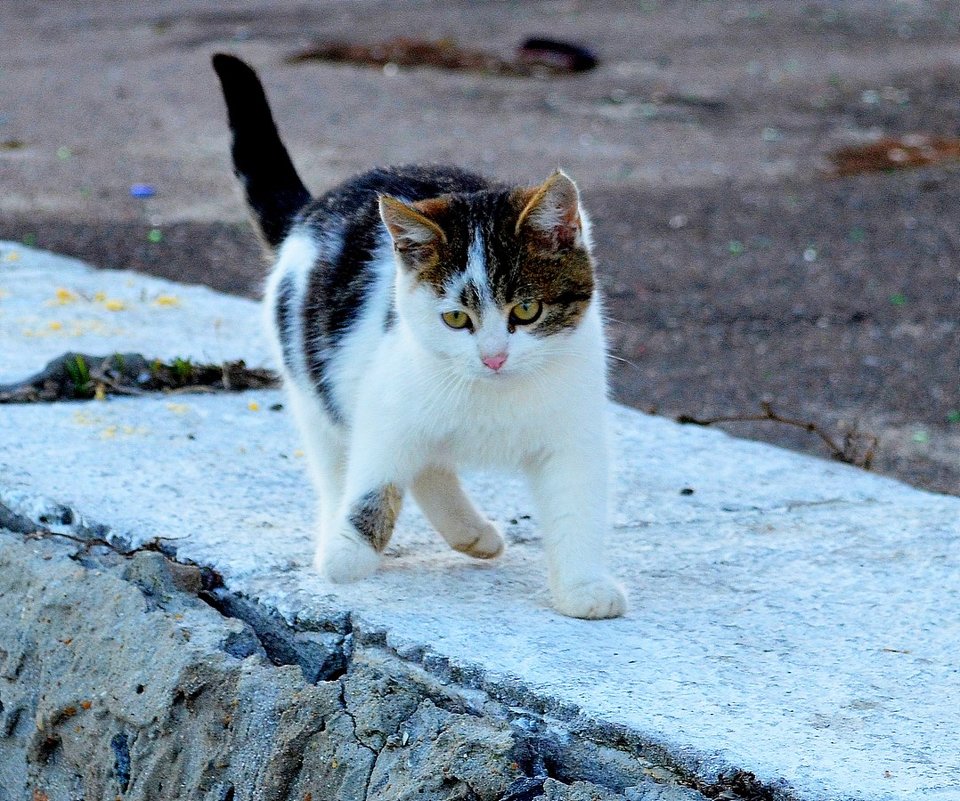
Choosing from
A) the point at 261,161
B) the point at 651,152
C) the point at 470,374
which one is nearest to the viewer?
the point at 470,374

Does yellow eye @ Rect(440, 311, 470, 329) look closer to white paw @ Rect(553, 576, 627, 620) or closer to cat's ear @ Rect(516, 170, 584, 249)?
cat's ear @ Rect(516, 170, 584, 249)

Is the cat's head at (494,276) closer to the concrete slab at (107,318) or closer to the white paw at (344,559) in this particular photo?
the white paw at (344,559)

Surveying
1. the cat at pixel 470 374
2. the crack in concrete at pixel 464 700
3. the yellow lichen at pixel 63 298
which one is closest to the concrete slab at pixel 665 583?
the crack in concrete at pixel 464 700

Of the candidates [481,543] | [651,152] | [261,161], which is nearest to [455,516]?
[481,543]

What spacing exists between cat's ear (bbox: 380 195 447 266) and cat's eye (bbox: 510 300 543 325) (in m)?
0.18

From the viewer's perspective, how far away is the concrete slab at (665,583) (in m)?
2.19

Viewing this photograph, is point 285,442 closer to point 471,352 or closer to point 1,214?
point 471,352

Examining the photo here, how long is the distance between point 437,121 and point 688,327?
3983 millimetres

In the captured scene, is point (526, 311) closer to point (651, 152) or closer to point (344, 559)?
point (344, 559)

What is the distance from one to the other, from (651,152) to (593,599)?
21.2 ft

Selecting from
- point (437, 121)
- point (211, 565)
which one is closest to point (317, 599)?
point (211, 565)

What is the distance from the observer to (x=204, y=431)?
366 centimetres

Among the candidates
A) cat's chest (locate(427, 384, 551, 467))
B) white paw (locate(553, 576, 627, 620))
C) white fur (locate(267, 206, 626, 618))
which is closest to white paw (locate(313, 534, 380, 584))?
white fur (locate(267, 206, 626, 618))

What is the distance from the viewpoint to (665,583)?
9.45ft
